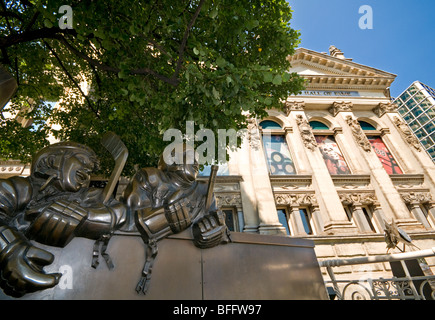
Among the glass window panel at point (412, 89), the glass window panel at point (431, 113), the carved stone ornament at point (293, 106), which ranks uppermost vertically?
the glass window panel at point (412, 89)

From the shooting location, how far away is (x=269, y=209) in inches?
442

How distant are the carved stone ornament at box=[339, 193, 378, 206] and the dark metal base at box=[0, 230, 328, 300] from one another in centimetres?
1232

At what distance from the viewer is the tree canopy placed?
3.50 metres

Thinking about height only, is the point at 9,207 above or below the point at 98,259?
above

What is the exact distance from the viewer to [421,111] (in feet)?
76.3

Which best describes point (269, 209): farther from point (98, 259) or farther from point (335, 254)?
point (98, 259)

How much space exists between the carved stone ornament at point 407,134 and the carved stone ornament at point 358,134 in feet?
10.9

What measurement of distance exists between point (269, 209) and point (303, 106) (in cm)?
908

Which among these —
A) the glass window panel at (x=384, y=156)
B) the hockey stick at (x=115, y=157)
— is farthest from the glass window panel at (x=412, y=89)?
the hockey stick at (x=115, y=157)

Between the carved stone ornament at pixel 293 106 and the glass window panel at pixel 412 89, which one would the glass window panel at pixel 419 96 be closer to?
the glass window panel at pixel 412 89

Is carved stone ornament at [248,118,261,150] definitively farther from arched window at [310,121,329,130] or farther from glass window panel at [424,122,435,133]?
glass window panel at [424,122,435,133]

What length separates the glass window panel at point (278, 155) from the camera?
44.8 ft
